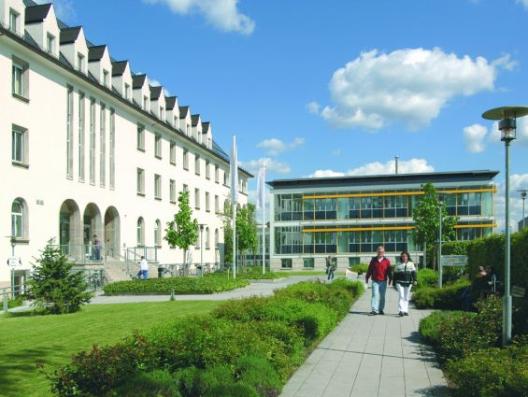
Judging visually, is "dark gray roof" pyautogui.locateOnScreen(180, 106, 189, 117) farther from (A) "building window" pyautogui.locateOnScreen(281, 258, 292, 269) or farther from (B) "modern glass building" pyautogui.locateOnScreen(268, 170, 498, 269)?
(A) "building window" pyautogui.locateOnScreen(281, 258, 292, 269)

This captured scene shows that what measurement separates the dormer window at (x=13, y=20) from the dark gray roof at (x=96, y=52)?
9.87m

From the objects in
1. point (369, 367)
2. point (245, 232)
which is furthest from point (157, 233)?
point (369, 367)

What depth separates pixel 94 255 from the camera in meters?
34.7

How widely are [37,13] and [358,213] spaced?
45.2m

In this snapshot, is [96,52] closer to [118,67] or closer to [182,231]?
[118,67]

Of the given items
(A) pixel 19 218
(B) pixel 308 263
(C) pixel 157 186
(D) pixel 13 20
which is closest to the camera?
(A) pixel 19 218

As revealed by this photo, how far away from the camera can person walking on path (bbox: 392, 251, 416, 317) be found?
1658cm

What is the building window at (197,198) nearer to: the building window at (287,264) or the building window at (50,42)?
the building window at (287,264)

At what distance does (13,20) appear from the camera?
29.3 metres

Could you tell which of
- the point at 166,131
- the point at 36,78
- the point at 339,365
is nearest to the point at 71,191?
the point at 36,78

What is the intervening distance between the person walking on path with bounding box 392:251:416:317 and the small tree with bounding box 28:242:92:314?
9422 millimetres

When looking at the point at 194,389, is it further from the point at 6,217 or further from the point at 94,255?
the point at 94,255

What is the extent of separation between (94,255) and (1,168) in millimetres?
9003

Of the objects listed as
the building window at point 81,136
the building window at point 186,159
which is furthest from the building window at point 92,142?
the building window at point 186,159
